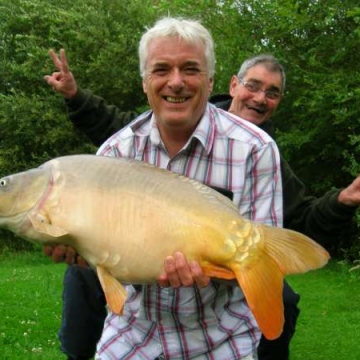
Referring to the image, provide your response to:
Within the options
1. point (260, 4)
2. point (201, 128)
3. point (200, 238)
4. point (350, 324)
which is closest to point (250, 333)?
point (200, 238)

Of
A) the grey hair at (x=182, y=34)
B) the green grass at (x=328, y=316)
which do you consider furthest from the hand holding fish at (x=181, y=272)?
the green grass at (x=328, y=316)

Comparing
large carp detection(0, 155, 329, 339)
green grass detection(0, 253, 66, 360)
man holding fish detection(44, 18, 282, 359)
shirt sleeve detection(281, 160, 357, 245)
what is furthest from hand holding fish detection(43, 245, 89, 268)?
green grass detection(0, 253, 66, 360)

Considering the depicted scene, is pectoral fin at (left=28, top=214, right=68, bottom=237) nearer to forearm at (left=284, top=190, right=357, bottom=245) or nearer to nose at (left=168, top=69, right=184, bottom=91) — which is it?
nose at (left=168, top=69, right=184, bottom=91)

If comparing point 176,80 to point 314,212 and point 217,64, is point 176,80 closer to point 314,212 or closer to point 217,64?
point 314,212

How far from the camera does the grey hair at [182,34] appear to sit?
3.09 m

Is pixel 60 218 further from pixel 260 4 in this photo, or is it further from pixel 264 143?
pixel 260 4

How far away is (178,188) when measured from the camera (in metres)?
2.83

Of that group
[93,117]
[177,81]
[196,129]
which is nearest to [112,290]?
[196,129]

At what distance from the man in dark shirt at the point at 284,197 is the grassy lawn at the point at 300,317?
184 cm

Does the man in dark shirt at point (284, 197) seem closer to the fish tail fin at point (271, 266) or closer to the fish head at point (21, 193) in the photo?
the fish tail fin at point (271, 266)

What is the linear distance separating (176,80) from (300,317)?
5.75m

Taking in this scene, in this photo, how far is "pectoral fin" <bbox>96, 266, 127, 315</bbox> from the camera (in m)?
2.79

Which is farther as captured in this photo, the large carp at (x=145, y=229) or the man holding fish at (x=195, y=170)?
the man holding fish at (x=195, y=170)

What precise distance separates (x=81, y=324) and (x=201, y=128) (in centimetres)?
199
